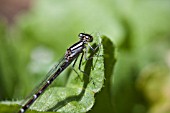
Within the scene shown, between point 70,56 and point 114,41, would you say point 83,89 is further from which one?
point 114,41

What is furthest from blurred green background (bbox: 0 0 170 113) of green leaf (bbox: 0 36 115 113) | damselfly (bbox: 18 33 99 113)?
green leaf (bbox: 0 36 115 113)

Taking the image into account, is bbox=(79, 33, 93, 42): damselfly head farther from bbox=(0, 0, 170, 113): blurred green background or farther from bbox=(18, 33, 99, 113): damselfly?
bbox=(0, 0, 170, 113): blurred green background

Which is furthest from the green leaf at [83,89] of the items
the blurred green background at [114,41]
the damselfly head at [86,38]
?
the blurred green background at [114,41]

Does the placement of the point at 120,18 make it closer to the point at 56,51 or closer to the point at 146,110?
the point at 56,51

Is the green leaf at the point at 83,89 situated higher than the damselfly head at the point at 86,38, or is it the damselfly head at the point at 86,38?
the damselfly head at the point at 86,38

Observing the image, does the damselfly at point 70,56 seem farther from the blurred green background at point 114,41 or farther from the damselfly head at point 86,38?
the blurred green background at point 114,41

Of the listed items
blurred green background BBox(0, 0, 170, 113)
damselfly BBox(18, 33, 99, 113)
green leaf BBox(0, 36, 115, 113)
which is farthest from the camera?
blurred green background BBox(0, 0, 170, 113)

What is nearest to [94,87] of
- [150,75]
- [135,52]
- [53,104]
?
[53,104]
